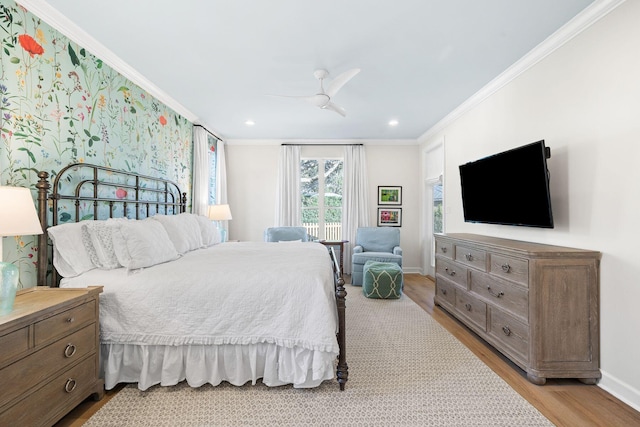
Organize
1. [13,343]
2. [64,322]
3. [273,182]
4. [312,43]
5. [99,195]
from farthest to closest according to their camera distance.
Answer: [273,182] → [99,195] → [312,43] → [64,322] → [13,343]

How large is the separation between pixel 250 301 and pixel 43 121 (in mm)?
1990

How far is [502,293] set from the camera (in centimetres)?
245

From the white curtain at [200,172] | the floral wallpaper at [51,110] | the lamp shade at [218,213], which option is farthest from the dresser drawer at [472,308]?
the white curtain at [200,172]

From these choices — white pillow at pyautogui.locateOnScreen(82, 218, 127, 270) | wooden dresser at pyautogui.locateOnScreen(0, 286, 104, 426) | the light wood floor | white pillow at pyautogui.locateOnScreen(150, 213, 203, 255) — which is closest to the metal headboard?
white pillow at pyautogui.locateOnScreen(82, 218, 127, 270)

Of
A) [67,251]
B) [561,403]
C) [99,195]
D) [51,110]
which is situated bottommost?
[561,403]

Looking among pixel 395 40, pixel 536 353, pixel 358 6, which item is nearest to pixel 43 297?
pixel 358 6

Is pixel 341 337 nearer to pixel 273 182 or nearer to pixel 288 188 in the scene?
pixel 288 188

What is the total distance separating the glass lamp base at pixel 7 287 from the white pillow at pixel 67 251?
25.1 inches

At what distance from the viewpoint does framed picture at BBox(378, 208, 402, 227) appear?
5852 mm

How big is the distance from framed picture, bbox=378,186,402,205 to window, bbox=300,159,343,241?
0.83 metres

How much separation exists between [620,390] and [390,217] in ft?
13.5

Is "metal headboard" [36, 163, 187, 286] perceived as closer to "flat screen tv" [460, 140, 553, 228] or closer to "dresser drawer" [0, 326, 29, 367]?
"dresser drawer" [0, 326, 29, 367]

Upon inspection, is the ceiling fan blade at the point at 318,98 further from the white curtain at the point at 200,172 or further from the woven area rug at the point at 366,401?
the woven area rug at the point at 366,401

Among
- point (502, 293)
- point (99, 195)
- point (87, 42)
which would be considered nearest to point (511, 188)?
point (502, 293)
